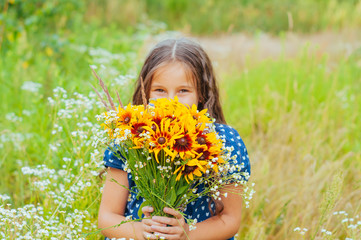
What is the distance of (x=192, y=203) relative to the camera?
1.98 meters

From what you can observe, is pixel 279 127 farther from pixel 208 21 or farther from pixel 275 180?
pixel 208 21

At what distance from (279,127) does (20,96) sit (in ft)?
7.20

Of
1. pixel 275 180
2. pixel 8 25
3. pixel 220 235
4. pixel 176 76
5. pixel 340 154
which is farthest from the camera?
pixel 8 25

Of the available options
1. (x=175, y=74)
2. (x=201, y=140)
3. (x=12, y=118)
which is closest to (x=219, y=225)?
(x=201, y=140)

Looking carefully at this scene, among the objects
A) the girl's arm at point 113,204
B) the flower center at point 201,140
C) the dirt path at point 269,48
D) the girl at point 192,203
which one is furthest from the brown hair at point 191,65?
the dirt path at point 269,48

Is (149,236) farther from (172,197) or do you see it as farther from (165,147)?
(165,147)

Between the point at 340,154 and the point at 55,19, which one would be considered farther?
the point at 55,19

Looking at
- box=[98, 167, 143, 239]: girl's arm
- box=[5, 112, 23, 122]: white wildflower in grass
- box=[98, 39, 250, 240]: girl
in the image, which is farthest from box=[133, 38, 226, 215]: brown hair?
box=[5, 112, 23, 122]: white wildflower in grass

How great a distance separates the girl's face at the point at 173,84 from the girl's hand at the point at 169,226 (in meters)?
0.62

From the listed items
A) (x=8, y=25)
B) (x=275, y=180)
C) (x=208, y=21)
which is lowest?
(x=275, y=180)

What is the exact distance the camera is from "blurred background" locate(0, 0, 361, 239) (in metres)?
2.27

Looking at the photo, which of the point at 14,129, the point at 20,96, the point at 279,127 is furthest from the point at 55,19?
the point at 279,127

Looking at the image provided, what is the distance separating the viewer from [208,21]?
Answer: 33.1ft

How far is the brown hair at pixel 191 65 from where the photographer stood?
7.02 feet
